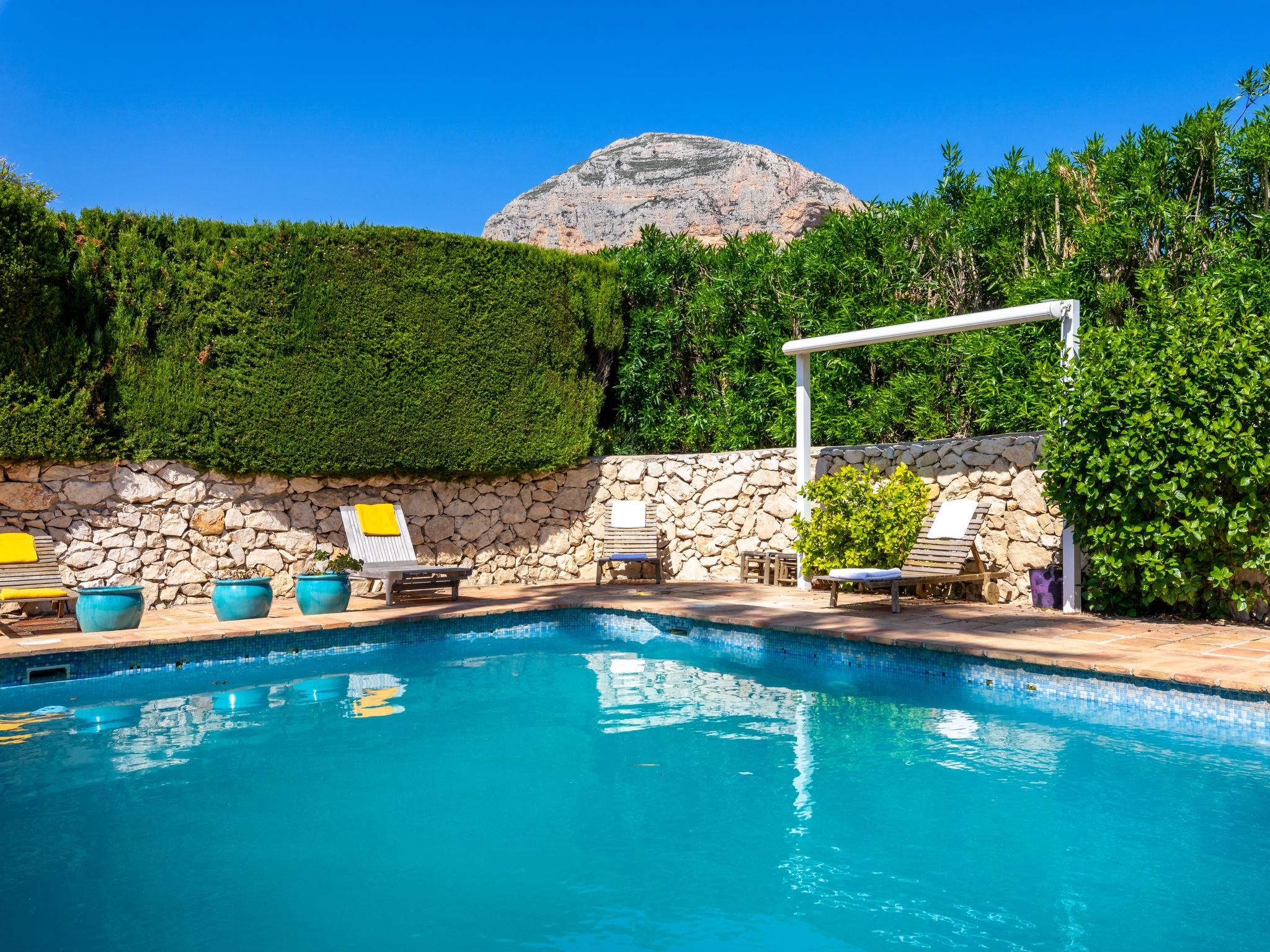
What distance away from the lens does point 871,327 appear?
35.6ft

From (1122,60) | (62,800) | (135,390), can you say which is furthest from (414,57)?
(62,800)

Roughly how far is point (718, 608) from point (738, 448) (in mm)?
3522

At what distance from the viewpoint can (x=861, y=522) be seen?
28.9 ft

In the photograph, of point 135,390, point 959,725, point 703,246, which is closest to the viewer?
point 959,725

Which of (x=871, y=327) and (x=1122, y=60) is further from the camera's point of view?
(x=1122, y=60)

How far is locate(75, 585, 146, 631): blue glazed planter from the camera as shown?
26.3ft

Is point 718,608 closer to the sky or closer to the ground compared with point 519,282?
closer to the ground

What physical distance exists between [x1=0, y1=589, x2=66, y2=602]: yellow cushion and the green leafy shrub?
344 inches

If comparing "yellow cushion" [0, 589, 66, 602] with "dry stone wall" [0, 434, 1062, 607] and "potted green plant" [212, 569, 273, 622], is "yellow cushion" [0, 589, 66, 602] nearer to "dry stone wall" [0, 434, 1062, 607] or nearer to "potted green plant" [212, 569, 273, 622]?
"dry stone wall" [0, 434, 1062, 607]

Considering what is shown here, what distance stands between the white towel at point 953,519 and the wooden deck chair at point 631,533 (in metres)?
3.53

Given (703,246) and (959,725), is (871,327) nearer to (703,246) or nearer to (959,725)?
(703,246)

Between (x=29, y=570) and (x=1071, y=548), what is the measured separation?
9.48 metres

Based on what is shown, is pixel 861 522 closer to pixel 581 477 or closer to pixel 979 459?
pixel 979 459

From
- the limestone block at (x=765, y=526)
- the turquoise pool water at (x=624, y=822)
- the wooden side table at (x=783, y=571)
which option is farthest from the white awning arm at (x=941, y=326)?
the turquoise pool water at (x=624, y=822)
